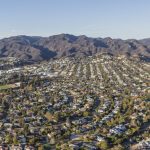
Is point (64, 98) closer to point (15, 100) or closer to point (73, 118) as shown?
point (15, 100)

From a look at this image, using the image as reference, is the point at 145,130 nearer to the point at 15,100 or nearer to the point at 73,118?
the point at 73,118

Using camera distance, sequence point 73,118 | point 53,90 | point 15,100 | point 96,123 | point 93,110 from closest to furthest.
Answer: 1. point 96,123
2. point 73,118
3. point 93,110
4. point 15,100
5. point 53,90

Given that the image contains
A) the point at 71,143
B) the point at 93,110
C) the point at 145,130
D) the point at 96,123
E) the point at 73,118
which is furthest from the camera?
the point at 93,110

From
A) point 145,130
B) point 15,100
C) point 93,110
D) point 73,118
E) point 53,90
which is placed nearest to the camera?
point 145,130

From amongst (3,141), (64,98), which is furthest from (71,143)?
(64,98)

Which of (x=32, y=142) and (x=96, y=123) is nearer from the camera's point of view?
(x=32, y=142)

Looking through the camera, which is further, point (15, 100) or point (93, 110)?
point (15, 100)

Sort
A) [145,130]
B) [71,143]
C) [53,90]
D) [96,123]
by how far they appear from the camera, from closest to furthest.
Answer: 1. [71,143]
2. [145,130]
3. [96,123]
4. [53,90]

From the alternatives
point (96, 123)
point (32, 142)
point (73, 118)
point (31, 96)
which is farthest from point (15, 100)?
point (32, 142)

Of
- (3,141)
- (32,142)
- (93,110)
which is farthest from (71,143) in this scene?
(93,110)
